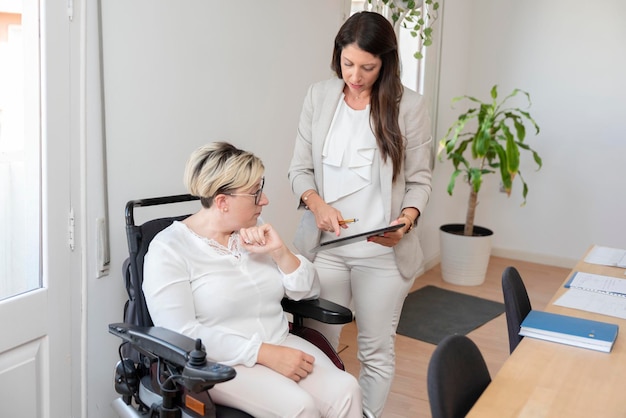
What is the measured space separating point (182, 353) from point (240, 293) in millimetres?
380

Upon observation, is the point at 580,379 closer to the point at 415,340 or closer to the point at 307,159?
the point at 307,159

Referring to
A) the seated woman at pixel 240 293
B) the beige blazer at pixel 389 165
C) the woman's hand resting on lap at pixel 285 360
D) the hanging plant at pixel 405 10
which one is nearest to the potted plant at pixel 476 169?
the hanging plant at pixel 405 10

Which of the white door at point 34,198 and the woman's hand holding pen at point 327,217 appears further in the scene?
the woman's hand holding pen at point 327,217

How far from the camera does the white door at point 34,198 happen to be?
1.86 meters

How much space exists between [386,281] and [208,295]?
62 cm

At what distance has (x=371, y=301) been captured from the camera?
7.32ft

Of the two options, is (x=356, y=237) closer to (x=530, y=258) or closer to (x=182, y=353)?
(x=182, y=353)

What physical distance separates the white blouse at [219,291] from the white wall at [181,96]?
1.30ft

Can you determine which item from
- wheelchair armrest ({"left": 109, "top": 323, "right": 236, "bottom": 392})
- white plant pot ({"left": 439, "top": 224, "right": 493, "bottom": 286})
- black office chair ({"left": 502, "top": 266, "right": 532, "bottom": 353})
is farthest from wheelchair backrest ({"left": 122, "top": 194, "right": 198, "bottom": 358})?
white plant pot ({"left": 439, "top": 224, "right": 493, "bottom": 286})

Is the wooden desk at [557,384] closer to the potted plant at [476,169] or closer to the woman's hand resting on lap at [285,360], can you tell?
the woman's hand resting on lap at [285,360]

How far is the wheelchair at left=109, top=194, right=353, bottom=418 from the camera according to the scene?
5.10ft

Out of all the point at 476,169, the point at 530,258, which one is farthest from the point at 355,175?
the point at 530,258

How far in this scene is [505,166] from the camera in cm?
464

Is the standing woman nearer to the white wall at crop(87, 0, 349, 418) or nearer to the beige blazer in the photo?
the beige blazer
